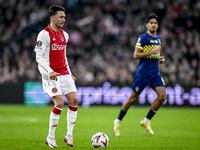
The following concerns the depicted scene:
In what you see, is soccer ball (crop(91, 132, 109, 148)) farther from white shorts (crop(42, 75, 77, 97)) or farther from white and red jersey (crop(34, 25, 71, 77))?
white and red jersey (crop(34, 25, 71, 77))

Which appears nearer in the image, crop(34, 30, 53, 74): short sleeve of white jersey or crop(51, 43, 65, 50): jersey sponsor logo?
crop(34, 30, 53, 74): short sleeve of white jersey

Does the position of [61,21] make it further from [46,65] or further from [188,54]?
[188,54]

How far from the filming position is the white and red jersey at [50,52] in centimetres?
581

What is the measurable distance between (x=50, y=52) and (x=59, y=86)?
0.63 metres

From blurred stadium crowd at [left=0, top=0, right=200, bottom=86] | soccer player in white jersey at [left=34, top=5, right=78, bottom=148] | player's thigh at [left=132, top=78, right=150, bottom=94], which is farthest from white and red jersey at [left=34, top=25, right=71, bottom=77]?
blurred stadium crowd at [left=0, top=0, right=200, bottom=86]

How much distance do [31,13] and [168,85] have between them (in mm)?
10189

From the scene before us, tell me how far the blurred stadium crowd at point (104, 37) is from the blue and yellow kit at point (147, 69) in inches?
343

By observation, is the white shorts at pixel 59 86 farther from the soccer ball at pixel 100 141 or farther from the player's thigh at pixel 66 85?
the soccer ball at pixel 100 141

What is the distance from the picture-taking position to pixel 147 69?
25.3 feet

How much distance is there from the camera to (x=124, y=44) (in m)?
19.5

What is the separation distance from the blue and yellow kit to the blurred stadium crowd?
8.70m

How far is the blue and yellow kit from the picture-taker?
7703 millimetres

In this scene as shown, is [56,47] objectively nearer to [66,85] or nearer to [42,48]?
[42,48]

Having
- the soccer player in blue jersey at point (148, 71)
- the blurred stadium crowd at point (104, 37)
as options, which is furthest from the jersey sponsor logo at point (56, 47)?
the blurred stadium crowd at point (104, 37)
